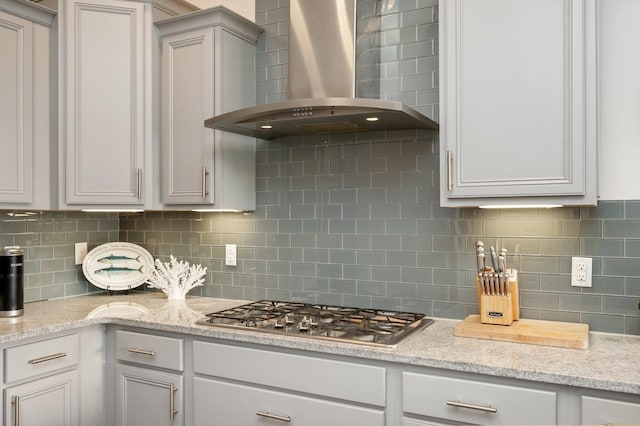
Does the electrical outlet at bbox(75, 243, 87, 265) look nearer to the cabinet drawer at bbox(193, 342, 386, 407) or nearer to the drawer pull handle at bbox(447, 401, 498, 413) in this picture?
the cabinet drawer at bbox(193, 342, 386, 407)

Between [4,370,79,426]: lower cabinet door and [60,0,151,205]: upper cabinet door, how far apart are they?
87 centimetres

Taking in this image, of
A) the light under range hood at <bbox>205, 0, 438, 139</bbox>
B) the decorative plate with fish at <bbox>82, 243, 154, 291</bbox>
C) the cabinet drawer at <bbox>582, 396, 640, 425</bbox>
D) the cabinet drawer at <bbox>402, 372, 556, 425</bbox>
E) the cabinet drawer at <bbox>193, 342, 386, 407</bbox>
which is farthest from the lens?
the decorative plate with fish at <bbox>82, 243, 154, 291</bbox>

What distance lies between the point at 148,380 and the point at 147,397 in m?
0.08

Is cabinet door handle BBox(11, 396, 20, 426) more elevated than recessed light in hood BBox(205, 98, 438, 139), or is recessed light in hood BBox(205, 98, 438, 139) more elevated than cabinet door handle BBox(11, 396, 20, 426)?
recessed light in hood BBox(205, 98, 438, 139)

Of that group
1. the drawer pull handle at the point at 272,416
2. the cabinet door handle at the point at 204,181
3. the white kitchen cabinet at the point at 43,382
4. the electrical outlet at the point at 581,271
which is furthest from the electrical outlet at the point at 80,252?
the electrical outlet at the point at 581,271

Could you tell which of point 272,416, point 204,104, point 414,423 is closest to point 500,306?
point 414,423

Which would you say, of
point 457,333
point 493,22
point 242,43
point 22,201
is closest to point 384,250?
point 457,333

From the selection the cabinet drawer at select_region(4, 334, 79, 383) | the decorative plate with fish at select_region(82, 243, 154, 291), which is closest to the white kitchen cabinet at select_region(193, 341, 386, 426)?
the cabinet drawer at select_region(4, 334, 79, 383)

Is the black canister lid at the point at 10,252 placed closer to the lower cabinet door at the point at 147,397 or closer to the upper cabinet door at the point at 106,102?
the upper cabinet door at the point at 106,102

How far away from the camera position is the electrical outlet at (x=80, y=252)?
323 centimetres

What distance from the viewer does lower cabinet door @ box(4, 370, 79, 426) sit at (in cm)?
226

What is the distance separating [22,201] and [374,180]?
1.69 meters

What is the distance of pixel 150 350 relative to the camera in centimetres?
249

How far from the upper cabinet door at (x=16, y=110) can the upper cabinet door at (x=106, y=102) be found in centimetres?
17
